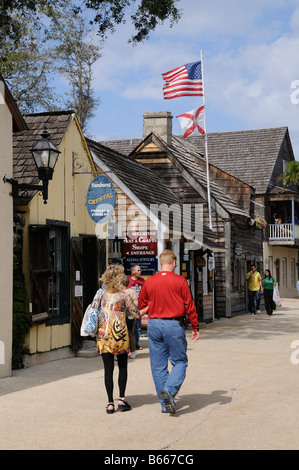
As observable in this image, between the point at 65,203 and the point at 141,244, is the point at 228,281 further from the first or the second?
the point at 65,203

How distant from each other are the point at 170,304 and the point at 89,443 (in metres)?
2.08

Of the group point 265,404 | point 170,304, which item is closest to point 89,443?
point 170,304

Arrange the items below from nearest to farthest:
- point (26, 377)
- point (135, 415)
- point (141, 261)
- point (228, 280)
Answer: point (135, 415), point (26, 377), point (141, 261), point (228, 280)

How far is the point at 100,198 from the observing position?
1395cm

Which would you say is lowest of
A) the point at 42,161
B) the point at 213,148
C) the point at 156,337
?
the point at 156,337

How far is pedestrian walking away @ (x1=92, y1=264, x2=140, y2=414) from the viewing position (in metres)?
8.09

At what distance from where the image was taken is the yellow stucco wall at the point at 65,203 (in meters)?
12.4

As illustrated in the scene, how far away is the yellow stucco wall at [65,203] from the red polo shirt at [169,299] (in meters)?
4.44

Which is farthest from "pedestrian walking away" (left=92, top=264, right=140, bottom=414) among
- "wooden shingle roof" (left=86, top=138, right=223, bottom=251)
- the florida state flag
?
the florida state flag

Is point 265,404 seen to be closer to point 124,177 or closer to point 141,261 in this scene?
point 141,261

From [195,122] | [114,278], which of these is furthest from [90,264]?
[195,122]

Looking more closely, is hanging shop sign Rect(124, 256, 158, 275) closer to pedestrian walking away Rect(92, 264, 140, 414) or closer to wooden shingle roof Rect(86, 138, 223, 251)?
wooden shingle roof Rect(86, 138, 223, 251)

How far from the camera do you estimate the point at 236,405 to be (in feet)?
28.2

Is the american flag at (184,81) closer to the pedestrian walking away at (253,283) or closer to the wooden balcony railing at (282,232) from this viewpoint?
the pedestrian walking away at (253,283)
